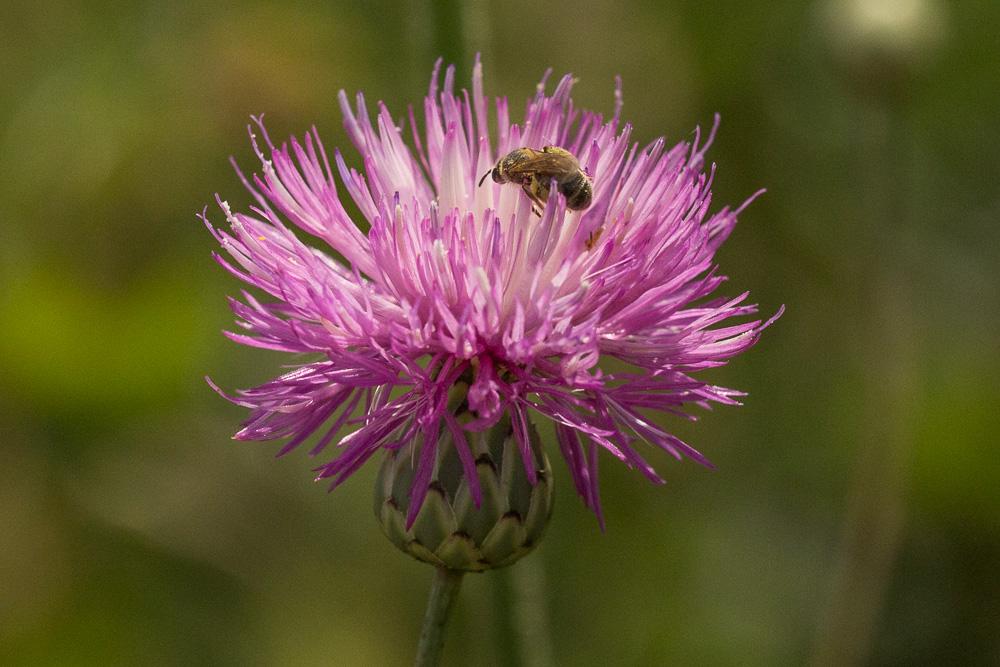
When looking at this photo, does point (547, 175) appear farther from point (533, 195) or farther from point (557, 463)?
point (557, 463)

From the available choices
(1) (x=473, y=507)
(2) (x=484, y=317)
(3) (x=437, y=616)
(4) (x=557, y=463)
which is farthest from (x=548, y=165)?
(4) (x=557, y=463)

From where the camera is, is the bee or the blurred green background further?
the blurred green background

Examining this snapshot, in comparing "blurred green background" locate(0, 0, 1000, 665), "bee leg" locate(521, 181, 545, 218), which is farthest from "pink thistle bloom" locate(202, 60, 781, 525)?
"blurred green background" locate(0, 0, 1000, 665)

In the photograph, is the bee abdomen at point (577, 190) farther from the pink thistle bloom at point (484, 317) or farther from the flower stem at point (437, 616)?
the flower stem at point (437, 616)

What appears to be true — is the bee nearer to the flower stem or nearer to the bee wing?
the bee wing

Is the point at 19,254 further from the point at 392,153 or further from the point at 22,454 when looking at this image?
the point at 392,153
